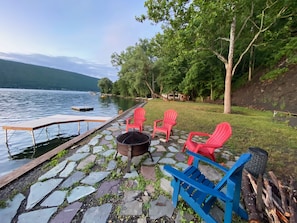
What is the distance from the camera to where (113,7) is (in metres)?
8.74

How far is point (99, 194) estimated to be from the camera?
71.2 inches

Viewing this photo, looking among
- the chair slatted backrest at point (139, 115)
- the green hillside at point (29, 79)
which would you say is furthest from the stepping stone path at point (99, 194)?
the green hillside at point (29, 79)

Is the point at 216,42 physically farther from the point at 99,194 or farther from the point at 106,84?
the point at 106,84

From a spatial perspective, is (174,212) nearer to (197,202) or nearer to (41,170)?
(197,202)

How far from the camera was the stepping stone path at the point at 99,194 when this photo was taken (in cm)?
150

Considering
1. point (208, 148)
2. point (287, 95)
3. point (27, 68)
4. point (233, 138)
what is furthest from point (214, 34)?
point (27, 68)

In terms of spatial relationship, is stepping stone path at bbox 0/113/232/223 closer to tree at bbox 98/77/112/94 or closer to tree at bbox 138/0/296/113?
tree at bbox 138/0/296/113

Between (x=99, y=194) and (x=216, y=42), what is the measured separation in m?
12.4

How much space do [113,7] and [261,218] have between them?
1072 centimetres

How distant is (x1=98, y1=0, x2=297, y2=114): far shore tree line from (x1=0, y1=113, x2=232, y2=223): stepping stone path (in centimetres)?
656

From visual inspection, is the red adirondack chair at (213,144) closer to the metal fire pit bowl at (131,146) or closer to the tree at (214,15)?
the metal fire pit bowl at (131,146)

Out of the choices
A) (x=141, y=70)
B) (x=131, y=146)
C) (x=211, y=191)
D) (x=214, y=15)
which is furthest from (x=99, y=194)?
(x=141, y=70)

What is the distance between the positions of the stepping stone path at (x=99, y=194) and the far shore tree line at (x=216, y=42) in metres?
6.56

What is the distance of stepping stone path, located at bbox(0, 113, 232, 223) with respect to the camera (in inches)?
59.1
